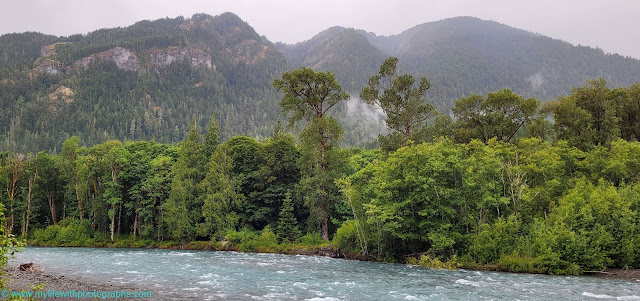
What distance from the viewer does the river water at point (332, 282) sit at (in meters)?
25.0

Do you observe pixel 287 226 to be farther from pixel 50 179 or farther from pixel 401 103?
pixel 50 179

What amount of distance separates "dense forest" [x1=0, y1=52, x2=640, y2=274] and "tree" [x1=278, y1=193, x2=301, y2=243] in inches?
10.6

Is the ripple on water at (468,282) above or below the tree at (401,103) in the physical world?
below

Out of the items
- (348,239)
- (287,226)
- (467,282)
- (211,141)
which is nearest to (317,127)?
(287,226)

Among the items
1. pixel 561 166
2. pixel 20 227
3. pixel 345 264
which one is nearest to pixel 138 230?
pixel 20 227

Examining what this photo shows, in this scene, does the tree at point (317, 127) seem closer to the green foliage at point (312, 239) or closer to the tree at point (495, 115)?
the green foliage at point (312, 239)

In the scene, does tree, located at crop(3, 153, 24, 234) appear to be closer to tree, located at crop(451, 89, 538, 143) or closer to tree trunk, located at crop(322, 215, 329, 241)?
tree trunk, located at crop(322, 215, 329, 241)

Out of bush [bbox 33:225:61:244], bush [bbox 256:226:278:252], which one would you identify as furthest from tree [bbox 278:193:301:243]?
bush [bbox 33:225:61:244]

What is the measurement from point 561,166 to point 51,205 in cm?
8425

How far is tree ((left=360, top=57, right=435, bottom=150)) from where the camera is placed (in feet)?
200

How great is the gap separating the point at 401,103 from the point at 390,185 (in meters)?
22.1

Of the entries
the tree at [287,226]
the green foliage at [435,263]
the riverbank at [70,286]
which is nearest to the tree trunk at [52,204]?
the tree at [287,226]

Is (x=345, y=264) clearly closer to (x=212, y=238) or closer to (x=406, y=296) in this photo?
(x=406, y=296)

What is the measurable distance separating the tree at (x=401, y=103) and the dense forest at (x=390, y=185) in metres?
0.21
